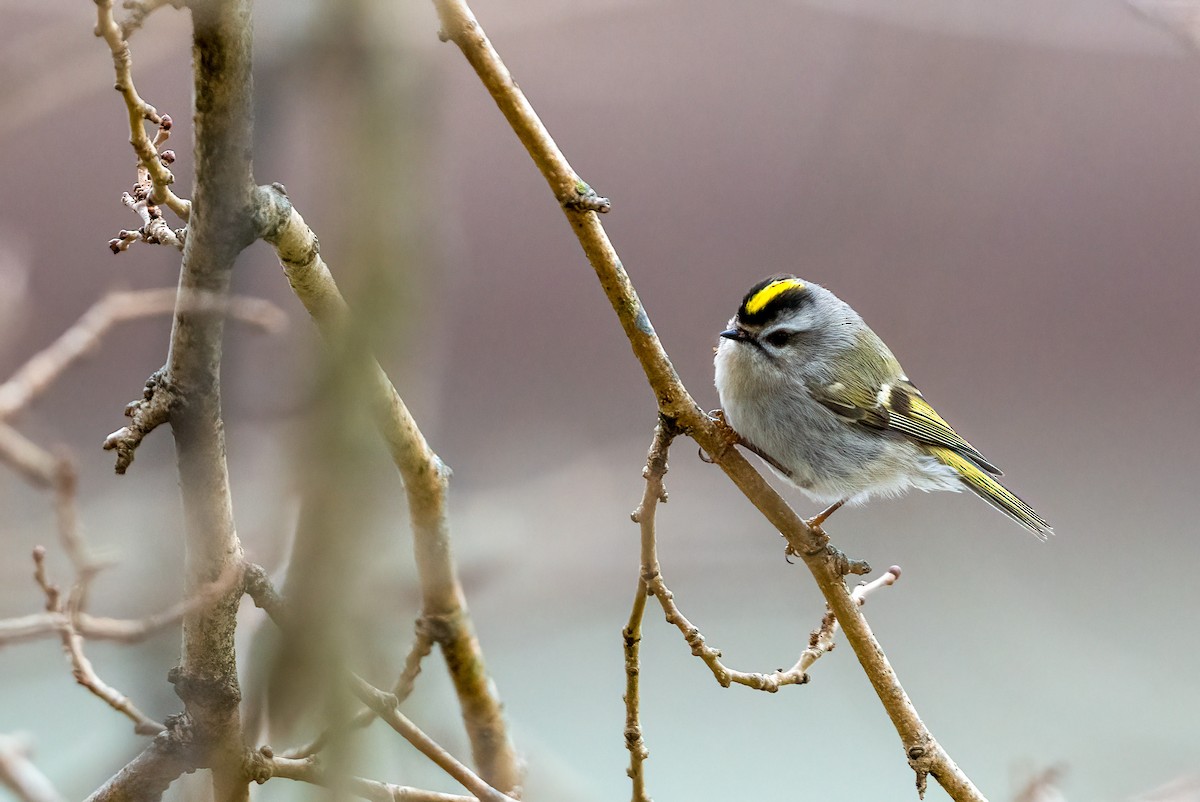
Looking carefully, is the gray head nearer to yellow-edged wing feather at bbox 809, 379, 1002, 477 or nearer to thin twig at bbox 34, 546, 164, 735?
yellow-edged wing feather at bbox 809, 379, 1002, 477

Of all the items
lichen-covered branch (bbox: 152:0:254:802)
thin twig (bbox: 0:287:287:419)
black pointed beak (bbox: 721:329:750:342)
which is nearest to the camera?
lichen-covered branch (bbox: 152:0:254:802)

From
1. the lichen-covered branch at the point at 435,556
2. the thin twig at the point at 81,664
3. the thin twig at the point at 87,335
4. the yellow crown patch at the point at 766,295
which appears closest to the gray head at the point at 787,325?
Answer: the yellow crown patch at the point at 766,295

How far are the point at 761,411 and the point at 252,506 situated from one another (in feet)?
2.59

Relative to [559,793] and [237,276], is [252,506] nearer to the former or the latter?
[559,793]

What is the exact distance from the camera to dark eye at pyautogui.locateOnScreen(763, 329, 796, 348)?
1.74 meters

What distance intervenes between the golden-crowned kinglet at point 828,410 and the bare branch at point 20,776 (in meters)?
1.03

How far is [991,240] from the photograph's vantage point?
277cm

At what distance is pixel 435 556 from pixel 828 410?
794 mm

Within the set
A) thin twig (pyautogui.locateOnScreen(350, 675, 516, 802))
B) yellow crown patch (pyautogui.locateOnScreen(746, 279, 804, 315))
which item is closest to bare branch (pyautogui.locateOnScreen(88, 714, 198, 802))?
thin twig (pyautogui.locateOnScreen(350, 675, 516, 802))

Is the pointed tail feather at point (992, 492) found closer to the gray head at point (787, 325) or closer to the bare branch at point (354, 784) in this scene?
the gray head at point (787, 325)

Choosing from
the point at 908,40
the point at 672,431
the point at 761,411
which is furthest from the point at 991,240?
the point at 672,431

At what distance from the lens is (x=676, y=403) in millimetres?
1002

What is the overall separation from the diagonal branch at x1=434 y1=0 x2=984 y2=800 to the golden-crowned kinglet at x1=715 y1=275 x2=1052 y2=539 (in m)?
0.53

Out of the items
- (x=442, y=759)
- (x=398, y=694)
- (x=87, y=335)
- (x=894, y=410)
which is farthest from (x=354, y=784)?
(x=894, y=410)
